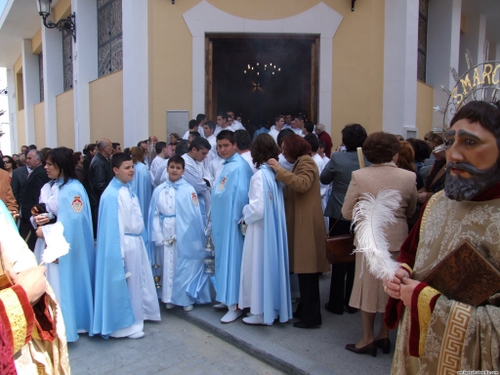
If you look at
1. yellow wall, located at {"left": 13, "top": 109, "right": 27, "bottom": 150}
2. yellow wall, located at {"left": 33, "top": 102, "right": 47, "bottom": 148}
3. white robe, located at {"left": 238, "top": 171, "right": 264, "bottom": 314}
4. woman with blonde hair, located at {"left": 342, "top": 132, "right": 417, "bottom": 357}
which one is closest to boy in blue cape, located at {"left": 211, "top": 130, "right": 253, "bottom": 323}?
white robe, located at {"left": 238, "top": 171, "right": 264, "bottom": 314}

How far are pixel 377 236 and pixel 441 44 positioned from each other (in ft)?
37.6

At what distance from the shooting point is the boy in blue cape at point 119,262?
4.24 m

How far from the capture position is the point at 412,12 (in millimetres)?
9023

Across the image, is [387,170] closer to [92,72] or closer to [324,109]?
[324,109]

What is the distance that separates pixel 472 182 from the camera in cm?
179

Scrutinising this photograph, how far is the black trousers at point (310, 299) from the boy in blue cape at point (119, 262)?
5.59ft

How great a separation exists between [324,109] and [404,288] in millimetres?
7772

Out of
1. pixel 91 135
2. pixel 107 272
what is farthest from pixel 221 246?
pixel 91 135

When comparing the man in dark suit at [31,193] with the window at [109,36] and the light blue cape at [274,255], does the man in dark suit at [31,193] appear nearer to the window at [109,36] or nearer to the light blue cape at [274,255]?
the light blue cape at [274,255]

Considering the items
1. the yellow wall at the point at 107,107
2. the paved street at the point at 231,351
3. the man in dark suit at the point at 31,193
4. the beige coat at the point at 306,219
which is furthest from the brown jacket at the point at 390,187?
the yellow wall at the point at 107,107

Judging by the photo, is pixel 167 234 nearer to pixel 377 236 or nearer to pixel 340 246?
pixel 340 246

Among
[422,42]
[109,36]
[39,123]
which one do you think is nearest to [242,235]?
[109,36]

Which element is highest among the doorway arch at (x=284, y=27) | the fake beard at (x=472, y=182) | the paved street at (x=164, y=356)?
the doorway arch at (x=284, y=27)

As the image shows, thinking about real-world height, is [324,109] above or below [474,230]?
above
